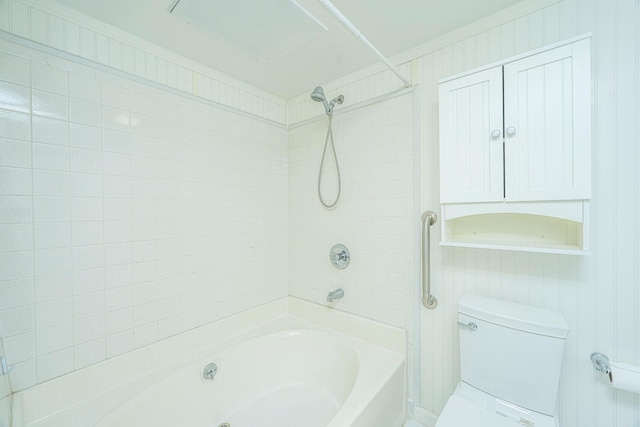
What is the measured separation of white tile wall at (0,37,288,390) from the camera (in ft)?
3.65

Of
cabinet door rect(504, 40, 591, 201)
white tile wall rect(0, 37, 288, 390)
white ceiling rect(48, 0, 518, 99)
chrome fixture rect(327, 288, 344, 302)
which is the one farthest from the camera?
chrome fixture rect(327, 288, 344, 302)

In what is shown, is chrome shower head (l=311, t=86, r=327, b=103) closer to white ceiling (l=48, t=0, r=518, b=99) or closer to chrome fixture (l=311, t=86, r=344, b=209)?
chrome fixture (l=311, t=86, r=344, b=209)

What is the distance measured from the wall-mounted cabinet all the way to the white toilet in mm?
317

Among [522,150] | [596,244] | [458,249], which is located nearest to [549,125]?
[522,150]

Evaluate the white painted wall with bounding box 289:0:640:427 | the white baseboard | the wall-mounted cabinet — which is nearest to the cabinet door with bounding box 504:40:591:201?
the wall-mounted cabinet

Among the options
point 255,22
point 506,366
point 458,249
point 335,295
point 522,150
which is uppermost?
point 255,22

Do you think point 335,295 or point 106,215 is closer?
point 106,215

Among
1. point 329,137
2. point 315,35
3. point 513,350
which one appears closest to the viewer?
point 513,350

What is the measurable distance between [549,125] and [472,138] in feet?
0.90

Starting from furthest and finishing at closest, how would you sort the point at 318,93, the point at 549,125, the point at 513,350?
the point at 318,93 → the point at 513,350 → the point at 549,125

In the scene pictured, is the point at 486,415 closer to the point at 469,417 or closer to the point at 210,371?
the point at 469,417

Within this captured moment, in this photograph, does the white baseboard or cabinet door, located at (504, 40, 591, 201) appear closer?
cabinet door, located at (504, 40, 591, 201)

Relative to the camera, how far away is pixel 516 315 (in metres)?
1.16

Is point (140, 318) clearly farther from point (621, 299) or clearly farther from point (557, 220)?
point (621, 299)
